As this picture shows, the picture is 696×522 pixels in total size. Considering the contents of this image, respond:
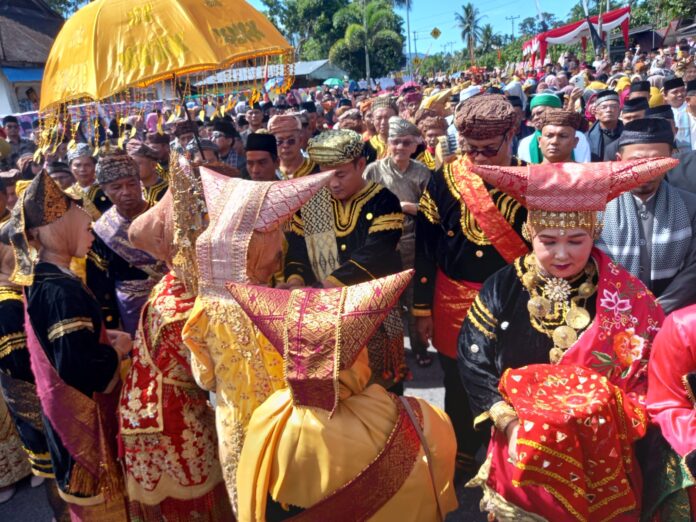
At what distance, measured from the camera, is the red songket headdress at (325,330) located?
5.01 feet

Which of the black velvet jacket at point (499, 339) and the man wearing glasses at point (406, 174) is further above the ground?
the man wearing glasses at point (406, 174)

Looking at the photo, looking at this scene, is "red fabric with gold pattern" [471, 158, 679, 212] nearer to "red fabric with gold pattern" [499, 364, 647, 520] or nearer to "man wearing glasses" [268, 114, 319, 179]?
"red fabric with gold pattern" [499, 364, 647, 520]

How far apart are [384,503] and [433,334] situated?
75.6 inches

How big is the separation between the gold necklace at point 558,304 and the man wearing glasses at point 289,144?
2.80 meters

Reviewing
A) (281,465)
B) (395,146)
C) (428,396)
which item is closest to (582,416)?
(281,465)

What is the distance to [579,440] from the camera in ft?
5.60

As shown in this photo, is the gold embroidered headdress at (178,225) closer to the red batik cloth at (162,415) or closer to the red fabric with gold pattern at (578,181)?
the red batik cloth at (162,415)

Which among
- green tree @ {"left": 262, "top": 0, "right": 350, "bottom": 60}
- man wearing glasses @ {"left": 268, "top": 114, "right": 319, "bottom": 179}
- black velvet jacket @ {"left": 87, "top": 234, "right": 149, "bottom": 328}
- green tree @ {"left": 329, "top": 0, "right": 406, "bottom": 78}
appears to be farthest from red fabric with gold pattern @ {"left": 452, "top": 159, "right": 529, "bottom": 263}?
green tree @ {"left": 262, "top": 0, "right": 350, "bottom": 60}

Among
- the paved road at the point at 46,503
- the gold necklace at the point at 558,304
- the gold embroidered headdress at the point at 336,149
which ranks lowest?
the paved road at the point at 46,503

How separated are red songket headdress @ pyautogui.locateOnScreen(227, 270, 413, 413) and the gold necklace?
34.3 inches

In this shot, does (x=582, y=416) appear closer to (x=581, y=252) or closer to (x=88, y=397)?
(x=581, y=252)

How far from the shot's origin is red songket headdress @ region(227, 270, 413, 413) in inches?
60.1

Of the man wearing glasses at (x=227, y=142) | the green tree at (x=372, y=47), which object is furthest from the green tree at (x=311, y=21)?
the man wearing glasses at (x=227, y=142)

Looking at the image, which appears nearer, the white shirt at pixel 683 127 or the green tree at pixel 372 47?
the white shirt at pixel 683 127
